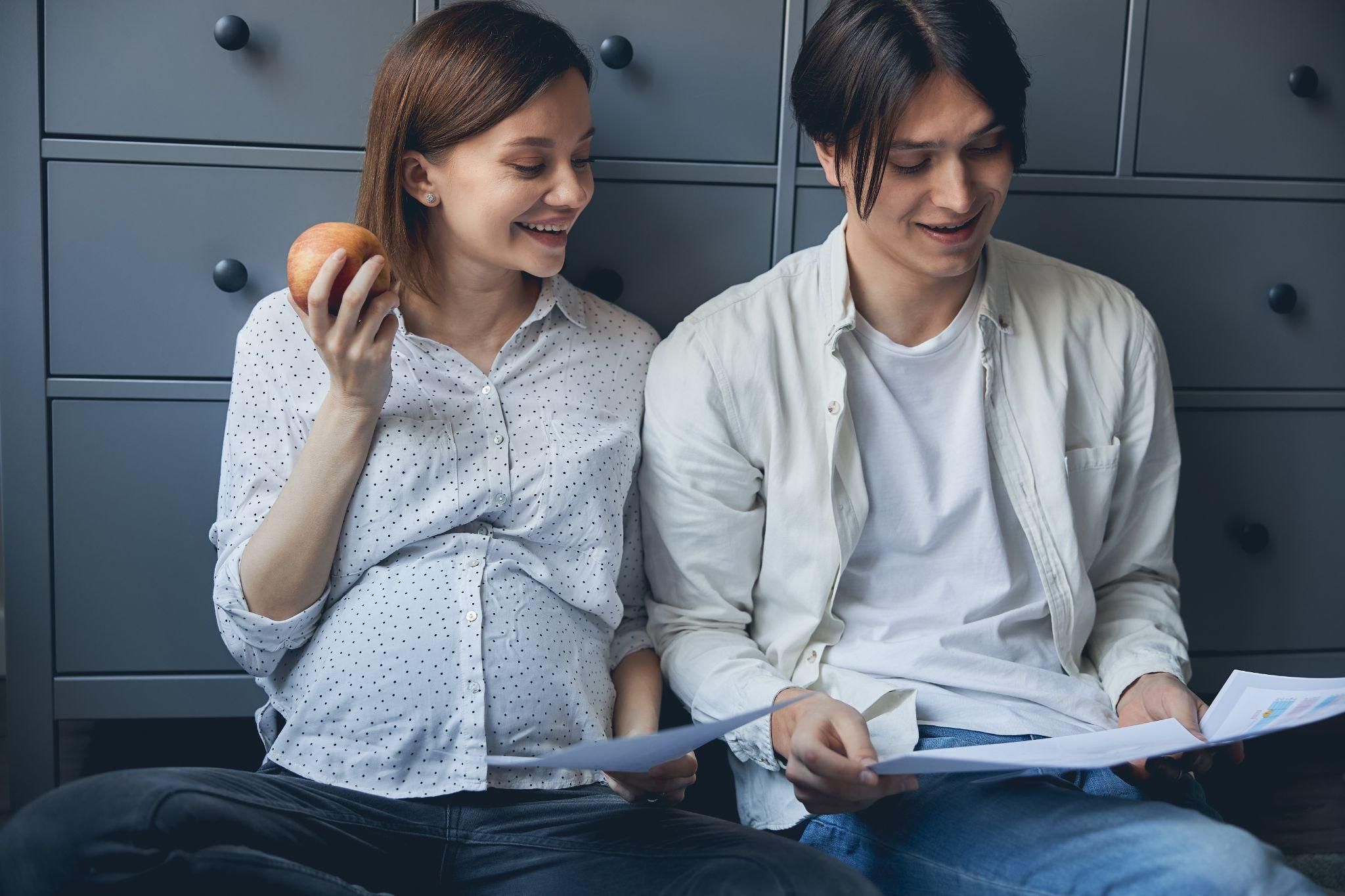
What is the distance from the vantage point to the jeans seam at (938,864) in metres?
0.89

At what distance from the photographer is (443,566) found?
3.50 ft

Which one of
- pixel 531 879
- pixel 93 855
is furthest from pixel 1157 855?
pixel 93 855

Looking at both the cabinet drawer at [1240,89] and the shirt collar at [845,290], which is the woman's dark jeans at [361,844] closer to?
the shirt collar at [845,290]

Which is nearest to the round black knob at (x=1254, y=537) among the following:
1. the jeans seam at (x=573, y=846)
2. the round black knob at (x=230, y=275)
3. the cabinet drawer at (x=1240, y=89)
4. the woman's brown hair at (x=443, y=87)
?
the cabinet drawer at (x=1240, y=89)

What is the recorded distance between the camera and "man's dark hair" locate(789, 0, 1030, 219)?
3.34ft

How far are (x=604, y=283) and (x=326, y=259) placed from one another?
1.27 feet

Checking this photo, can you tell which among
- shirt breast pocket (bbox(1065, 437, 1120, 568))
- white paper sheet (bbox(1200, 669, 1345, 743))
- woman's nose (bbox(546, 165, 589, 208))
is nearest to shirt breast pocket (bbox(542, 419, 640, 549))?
woman's nose (bbox(546, 165, 589, 208))

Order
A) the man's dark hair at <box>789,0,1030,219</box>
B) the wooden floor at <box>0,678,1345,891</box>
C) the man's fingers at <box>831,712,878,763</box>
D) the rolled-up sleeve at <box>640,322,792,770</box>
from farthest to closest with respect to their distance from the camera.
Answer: the wooden floor at <box>0,678,1345,891</box>, the rolled-up sleeve at <box>640,322,792,770</box>, the man's dark hair at <box>789,0,1030,219</box>, the man's fingers at <box>831,712,878,763</box>

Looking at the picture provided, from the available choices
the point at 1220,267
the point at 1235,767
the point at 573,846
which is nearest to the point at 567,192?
the point at 573,846

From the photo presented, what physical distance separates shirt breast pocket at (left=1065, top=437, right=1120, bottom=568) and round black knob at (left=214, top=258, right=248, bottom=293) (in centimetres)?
91

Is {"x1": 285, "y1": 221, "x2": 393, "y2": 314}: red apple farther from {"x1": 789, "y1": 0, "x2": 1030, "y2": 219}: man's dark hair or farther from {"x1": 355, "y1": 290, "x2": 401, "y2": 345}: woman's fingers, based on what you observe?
{"x1": 789, "y1": 0, "x2": 1030, "y2": 219}: man's dark hair

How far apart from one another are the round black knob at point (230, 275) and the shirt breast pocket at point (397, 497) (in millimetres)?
290

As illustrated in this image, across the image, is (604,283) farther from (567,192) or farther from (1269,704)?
(1269,704)

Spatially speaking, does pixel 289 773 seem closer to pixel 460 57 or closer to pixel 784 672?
pixel 784 672
